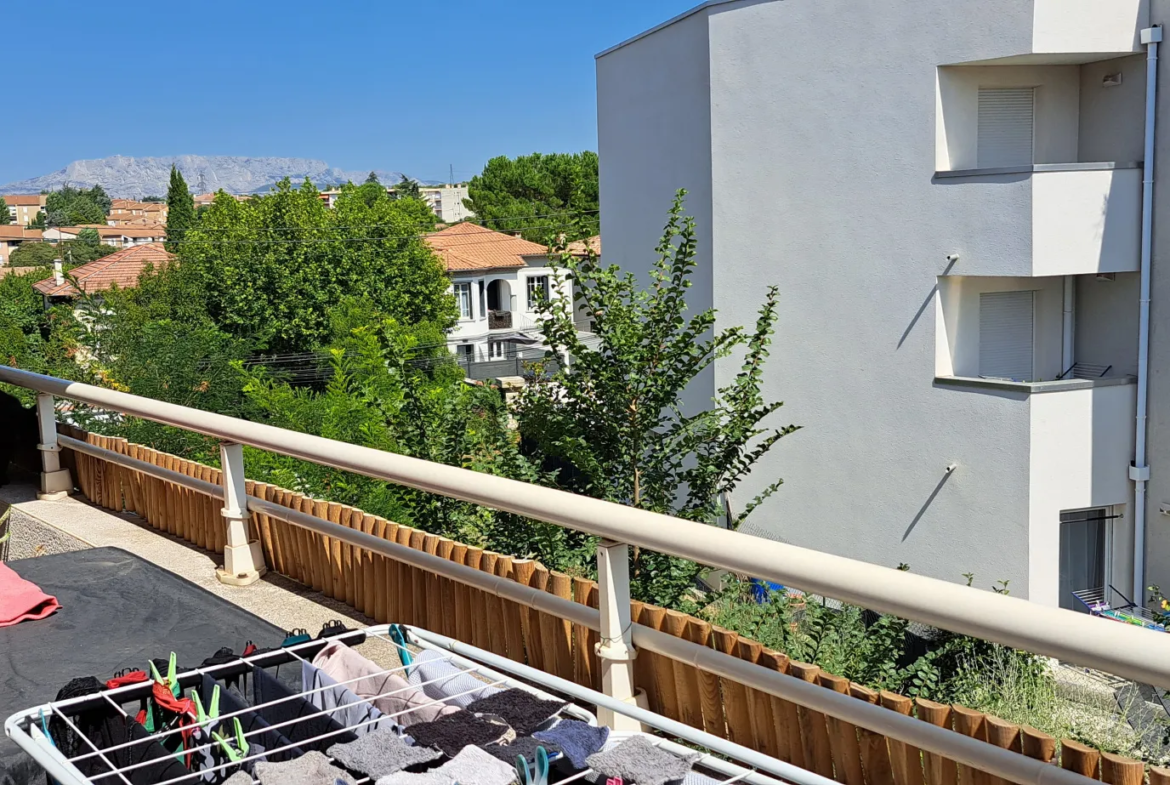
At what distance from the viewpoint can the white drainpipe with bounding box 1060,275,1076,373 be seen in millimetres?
17172

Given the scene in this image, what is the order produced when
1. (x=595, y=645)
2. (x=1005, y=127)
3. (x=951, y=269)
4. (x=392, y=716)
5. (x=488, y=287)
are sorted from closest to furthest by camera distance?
(x=392, y=716) < (x=595, y=645) < (x=951, y=269) < (x=1005, y=127) < (x=488, y=287)

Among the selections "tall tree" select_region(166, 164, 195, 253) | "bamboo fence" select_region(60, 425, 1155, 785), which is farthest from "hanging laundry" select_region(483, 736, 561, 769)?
"tall tree" select_region(166, 164, 195, 253)

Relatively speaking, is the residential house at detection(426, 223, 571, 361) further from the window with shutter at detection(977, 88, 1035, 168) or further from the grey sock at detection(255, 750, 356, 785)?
the grey sock at detection(255, 750, 356, 785)

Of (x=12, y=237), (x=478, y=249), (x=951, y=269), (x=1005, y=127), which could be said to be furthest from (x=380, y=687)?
(x=12, y=237)

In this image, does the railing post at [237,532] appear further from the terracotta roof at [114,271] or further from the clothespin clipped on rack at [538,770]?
the terracotta roof at [114,271]

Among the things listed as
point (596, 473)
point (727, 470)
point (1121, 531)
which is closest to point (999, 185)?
point (1121, 531)

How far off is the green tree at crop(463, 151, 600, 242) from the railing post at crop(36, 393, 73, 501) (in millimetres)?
82049

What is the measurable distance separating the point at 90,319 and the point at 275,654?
18841mm

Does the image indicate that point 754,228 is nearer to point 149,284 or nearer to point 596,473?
point 596,473

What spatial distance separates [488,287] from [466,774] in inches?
2843

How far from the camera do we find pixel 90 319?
775 inches

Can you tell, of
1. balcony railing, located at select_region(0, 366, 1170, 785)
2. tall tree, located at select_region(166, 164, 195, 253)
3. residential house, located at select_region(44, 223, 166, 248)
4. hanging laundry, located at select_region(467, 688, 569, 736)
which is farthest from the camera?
residential house, located at select_region(44, 223, 166, 248)

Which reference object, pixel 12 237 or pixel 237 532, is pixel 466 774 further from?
pixel 12 237

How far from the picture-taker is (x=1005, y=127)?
1709 cm
